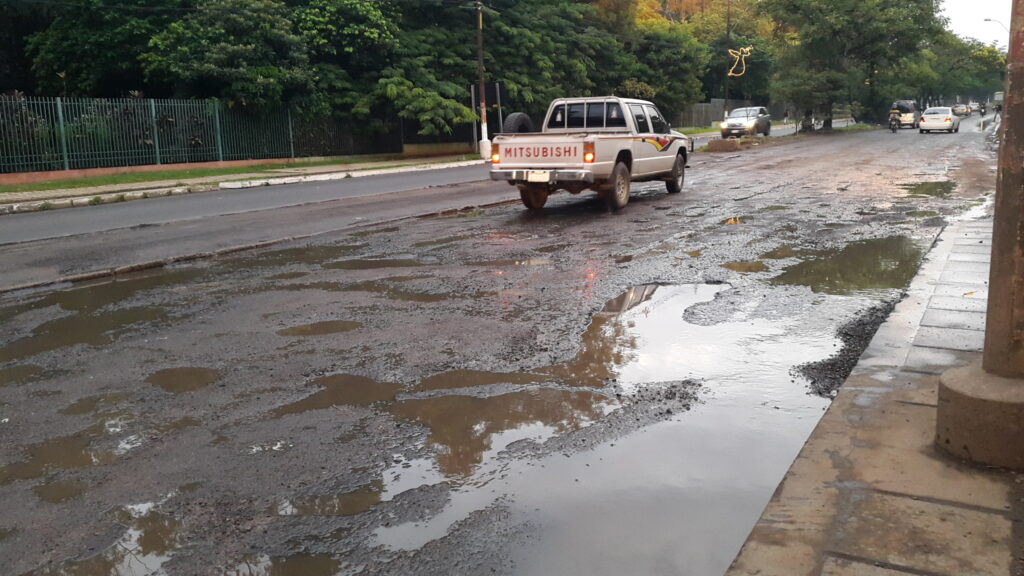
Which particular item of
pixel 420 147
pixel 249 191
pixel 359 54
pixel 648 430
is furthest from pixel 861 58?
pixel 648 430

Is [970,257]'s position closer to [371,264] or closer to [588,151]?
[588,151]

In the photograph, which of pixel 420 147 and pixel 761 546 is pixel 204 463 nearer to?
pixel 761 546

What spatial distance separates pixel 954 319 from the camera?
630 cm

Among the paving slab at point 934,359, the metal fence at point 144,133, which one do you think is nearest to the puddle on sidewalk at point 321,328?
the paving slab at point 934,359

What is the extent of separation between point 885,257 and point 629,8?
160ft

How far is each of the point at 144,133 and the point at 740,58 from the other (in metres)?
53.7

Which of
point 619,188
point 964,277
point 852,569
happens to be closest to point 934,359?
point 852,569

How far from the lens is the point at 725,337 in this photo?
20.7 feet

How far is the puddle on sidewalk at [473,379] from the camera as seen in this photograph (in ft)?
17.4

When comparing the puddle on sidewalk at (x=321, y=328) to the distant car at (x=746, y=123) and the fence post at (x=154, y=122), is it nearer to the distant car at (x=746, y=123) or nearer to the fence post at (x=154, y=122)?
the fence post at (x=154, y=122)

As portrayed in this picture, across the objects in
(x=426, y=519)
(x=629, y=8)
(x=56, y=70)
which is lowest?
(x=426, y=519)

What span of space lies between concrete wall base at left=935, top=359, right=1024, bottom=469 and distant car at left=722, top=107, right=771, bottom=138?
143ft

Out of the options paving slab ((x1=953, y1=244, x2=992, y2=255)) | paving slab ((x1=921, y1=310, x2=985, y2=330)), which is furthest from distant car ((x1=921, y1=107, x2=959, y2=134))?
paving slab ((x1=921, y1=310, x2=985, y2=330))

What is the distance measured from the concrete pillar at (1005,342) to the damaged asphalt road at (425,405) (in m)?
0.84
